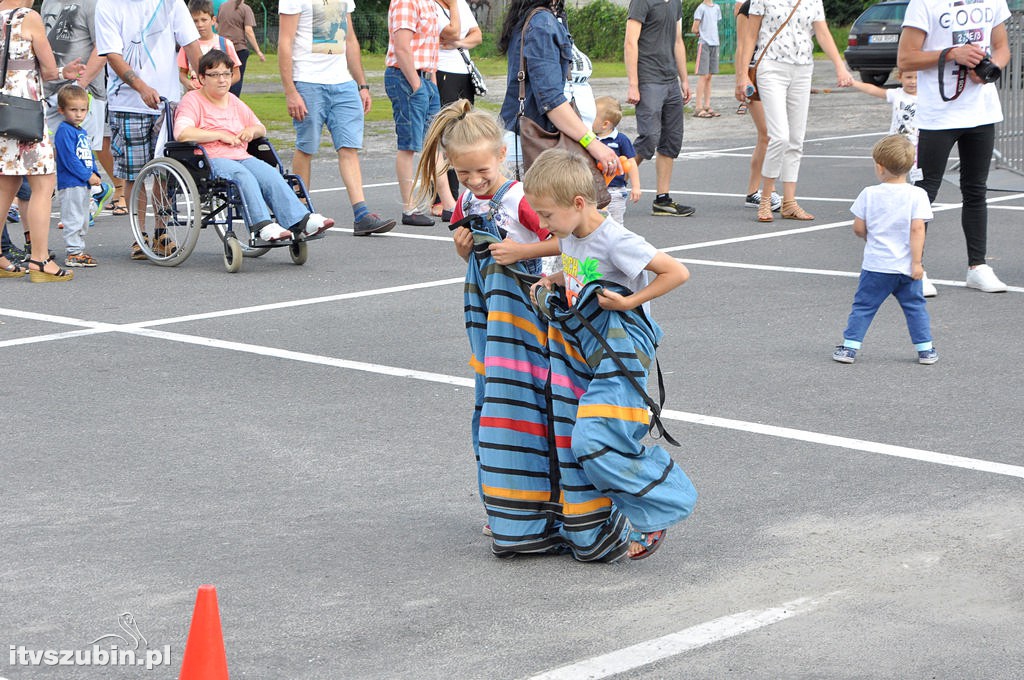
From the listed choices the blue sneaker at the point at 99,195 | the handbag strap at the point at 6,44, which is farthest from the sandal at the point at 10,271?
the blue sneaker at the point at 99,195

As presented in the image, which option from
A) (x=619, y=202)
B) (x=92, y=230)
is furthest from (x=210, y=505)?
(x=92, y=230)

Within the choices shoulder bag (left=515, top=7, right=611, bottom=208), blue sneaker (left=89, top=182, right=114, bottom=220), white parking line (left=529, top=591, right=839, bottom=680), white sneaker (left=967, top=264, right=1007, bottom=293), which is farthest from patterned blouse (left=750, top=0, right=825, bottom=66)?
white parking line (left=529, top=591, right=839, bottom=680)

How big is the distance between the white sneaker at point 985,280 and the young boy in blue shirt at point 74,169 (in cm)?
607

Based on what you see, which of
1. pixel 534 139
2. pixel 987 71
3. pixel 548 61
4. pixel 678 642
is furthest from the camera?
pixel 987 71

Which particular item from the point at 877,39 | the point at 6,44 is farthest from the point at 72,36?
the point at 877,39

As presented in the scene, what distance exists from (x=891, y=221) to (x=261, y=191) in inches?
183

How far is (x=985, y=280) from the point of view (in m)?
8.82

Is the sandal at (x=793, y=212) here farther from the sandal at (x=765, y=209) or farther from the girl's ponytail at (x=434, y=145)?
the girl's ponytail at (x=434, y=145)

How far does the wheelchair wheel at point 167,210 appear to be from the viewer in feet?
32.7

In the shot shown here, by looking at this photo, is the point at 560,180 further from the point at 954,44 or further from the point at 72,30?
the point at 72,30

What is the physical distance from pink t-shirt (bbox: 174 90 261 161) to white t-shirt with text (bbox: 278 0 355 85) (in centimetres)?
121

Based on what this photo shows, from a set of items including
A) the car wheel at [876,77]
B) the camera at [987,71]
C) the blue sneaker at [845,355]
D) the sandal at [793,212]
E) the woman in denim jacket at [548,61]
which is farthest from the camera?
the car wheel at [876,77]

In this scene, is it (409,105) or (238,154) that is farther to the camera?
(409,105)

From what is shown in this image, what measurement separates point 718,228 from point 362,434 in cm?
644
